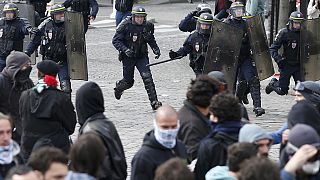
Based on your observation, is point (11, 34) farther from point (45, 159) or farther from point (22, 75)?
point (45, 159)

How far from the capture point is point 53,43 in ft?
47.1

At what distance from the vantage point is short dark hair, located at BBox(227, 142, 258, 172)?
638cm

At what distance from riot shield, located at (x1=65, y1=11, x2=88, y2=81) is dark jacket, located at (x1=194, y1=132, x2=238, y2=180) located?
7496mm

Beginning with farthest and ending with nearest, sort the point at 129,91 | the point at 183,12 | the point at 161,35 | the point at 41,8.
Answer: the point at 183,12 < the point at 161,35 < the point at 41,8 < the point at 129,91

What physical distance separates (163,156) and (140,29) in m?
7.80

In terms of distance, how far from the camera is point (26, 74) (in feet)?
32.5

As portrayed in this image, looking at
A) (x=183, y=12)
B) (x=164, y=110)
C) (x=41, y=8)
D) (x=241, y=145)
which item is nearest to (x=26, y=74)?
(x=164, y=110)

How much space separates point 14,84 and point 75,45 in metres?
4.97

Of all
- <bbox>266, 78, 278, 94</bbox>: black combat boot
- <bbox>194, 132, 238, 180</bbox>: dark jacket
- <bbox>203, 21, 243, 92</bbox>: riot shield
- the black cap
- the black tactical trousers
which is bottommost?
<bbox>266, 78, 278, 94</bbox>: black combat boot

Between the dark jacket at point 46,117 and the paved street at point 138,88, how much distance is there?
2.64m

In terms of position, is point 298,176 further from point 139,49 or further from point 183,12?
point 183,12

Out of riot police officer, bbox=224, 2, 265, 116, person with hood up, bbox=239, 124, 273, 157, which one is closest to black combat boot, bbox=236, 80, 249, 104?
riot police officer, bbox=224, 2, 265, 116

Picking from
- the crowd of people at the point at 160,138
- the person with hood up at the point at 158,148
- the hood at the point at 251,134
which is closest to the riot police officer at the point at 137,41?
the crowd of people at the point at 160,138

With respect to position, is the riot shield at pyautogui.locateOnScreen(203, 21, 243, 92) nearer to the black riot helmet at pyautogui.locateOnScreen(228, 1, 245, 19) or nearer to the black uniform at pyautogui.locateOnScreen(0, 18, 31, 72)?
the black riot helmet at pyautogui.locateOnScreen(228, 1, 245, 19)
